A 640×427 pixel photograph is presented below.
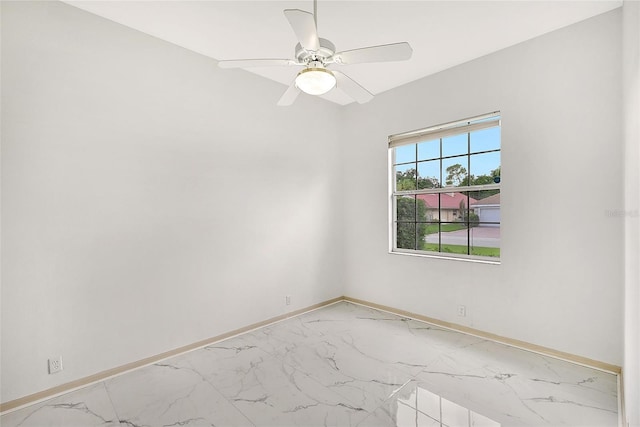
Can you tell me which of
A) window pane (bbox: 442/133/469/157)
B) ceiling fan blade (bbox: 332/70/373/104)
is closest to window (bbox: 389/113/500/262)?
window pane (bbox: 442/133/469/157)

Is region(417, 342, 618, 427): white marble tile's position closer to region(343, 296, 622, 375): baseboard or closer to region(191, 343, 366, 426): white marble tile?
region(343, 296, 622, 375): baseboard

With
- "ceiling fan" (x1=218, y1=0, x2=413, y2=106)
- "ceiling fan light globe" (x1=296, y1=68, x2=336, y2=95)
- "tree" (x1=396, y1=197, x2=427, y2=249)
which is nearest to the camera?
"ceiling fan" (x1=218, y1=0, x2=413, y2=106)

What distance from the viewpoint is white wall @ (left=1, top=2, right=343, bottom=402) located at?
6.53 feet

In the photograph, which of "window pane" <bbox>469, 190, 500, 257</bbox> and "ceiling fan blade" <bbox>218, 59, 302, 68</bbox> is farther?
"window pane" <bbox>469, 190, 500, 257</bbox>

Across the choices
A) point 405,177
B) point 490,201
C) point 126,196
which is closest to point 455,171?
point 490,201

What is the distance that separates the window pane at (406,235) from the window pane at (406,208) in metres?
0.06

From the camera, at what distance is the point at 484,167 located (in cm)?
303

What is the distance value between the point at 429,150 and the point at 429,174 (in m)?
0.27

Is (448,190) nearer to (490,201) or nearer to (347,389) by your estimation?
(490,201)

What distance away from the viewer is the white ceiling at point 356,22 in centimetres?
217

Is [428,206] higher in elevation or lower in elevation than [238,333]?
higher

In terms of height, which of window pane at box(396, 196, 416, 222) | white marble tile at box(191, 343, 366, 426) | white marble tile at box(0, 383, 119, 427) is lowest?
white marble tile at box(0, 383, 119, 427)

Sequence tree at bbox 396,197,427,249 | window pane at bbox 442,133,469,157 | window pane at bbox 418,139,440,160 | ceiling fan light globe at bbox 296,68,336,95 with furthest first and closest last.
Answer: tree at bbox 396,197,427,249 < window pane at bbox 418,139,440,160 < window pane at bbox 442,133,469,157 < ceiling fan light globe at bbox 296,68,336,95

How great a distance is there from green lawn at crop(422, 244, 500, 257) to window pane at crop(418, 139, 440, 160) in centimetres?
100
